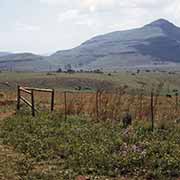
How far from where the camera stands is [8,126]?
17062 millimetres

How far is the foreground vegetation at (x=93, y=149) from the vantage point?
1060cm

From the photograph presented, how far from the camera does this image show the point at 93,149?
12266 millimetres

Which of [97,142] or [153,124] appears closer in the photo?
[97,142]

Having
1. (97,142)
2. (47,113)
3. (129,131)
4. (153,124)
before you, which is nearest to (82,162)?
(97,142)

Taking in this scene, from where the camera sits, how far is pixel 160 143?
1241 centimetres

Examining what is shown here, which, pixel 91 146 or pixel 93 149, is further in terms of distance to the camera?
pixel 91 146

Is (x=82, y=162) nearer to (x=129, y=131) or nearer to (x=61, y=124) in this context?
(x=129, y=131)

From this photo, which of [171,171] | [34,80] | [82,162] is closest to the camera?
[171,171]

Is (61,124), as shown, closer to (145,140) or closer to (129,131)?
(129,131)

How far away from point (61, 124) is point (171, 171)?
706cm

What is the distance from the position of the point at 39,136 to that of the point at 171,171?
222 inches

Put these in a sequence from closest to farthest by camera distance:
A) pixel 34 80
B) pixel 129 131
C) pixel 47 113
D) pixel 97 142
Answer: pixel 97 142 < pixel 129 131 < pixel 47 113 < pixel 34 80

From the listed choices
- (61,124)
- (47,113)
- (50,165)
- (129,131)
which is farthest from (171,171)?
(47,113)

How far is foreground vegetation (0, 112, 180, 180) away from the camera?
34.8 feet
